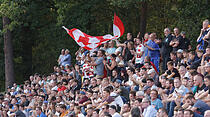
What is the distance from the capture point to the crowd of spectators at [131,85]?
9.71 m

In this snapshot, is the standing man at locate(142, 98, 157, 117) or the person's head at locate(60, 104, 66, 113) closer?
the standing man at locate(142, 98, 157, 117)

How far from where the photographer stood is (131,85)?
12.9 m

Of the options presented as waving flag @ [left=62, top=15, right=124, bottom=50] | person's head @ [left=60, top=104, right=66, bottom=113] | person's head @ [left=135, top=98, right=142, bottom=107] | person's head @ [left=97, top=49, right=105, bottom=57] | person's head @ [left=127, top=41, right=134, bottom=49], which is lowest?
person's head @ [left=60, top=104, right=66, bottom=113]

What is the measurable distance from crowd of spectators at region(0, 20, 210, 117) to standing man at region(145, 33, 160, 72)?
11mm

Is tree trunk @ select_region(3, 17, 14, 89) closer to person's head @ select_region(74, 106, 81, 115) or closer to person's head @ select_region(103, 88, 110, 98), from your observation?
person's head @ select_region(74, 106, 81, 115)

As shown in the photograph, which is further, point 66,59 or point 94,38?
point 66,59

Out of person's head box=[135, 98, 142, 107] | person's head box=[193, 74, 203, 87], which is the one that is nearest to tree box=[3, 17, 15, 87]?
person's head box=[135, 98, 142, 107]

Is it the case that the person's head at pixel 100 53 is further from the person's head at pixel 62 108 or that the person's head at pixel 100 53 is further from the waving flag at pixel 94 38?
the person's head at pixel 62 108

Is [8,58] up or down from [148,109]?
up

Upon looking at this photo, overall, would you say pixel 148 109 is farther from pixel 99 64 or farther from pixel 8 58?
pixel 8 58

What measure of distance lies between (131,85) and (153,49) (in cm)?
257

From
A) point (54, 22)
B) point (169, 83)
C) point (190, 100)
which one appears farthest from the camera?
point (54, 22)

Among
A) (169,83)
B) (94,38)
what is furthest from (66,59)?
(169,83)

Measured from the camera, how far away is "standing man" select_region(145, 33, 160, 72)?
589 inches
